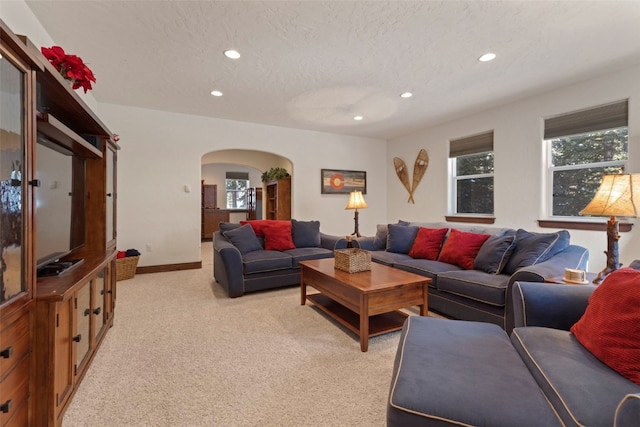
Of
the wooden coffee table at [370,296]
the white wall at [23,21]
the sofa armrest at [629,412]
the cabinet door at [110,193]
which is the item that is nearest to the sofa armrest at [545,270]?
the wooden coffee table at [370,296]

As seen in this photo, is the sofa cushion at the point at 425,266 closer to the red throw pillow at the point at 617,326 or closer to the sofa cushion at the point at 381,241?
the sofa cushion at the point at 381,241

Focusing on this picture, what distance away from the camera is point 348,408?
1582mm

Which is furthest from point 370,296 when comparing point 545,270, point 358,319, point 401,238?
point 401,238

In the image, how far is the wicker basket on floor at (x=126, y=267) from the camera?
4.08 meters

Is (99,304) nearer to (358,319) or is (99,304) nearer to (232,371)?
(232,371)

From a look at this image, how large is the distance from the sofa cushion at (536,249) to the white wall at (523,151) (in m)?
1.27

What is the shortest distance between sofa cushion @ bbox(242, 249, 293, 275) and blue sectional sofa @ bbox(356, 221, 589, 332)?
1285mm

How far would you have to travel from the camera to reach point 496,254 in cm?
280

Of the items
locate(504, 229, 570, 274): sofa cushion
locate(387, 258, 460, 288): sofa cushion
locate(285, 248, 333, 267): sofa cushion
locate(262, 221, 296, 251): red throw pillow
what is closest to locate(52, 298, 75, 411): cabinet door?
locate(285, 248, 333, 267): sofa cushion

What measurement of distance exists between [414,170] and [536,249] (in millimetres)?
3606

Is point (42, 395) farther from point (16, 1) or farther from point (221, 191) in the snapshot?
point (221, 191)

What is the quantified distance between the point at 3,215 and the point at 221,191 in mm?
9730

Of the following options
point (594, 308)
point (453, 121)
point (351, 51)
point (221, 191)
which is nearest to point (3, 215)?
point (594, 308)

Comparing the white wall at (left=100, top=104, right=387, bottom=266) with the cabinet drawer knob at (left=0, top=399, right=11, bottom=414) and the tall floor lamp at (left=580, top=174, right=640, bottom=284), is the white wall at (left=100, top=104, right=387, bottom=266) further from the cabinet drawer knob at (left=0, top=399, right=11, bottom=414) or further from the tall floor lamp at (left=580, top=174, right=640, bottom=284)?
the tall floor lamp at (left=580, top=174, right=640, bottom=284)
